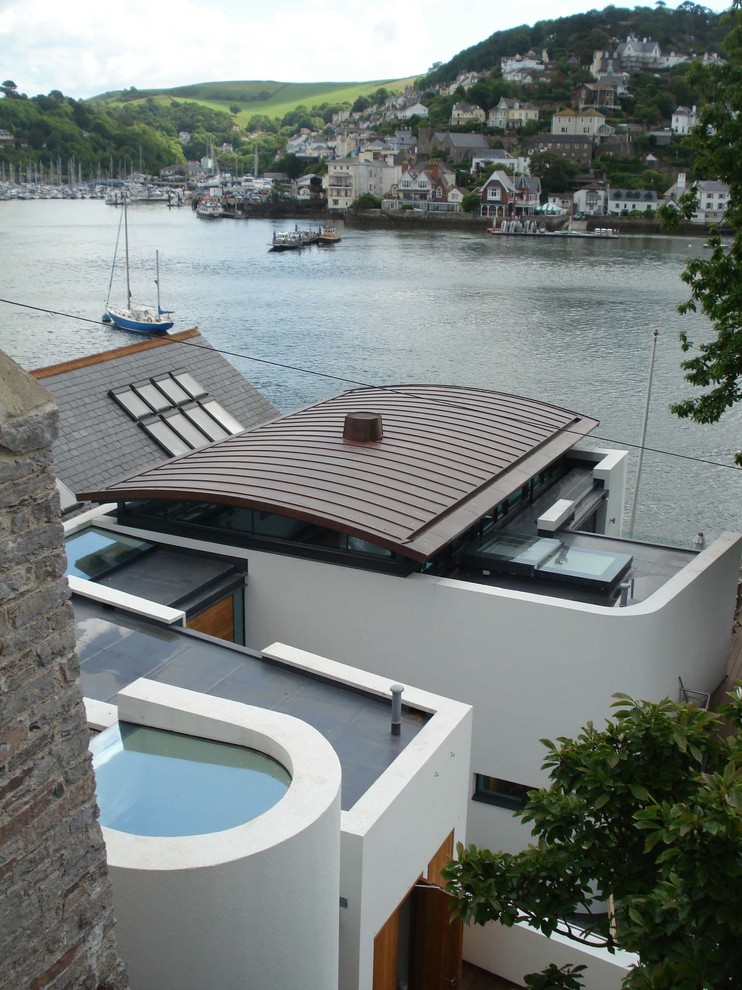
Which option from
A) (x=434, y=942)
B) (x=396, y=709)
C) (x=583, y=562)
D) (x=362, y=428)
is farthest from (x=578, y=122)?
(x=434, y=942)

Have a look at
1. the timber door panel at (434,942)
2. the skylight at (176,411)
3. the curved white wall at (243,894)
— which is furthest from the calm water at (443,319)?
the curved white wall at (243,894)

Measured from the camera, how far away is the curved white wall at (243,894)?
572 centimetres

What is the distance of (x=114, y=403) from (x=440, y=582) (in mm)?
8607

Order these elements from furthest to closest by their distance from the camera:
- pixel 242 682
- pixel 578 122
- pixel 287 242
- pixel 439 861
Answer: pixel 578 122
pixel 287 242
pixel 242 682
pixel 439 861

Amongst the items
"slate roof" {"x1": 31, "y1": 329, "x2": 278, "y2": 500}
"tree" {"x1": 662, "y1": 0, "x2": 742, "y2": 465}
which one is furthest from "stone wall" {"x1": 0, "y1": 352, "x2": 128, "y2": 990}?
"tree" {"x1": 662, "y1": 0, "x2": 742, "y2": 465}

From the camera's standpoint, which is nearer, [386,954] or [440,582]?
[386,954]

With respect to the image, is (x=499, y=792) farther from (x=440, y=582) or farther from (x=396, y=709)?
(x=396, y=709)

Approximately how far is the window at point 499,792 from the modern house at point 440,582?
0.02m

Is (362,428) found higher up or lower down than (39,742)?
lower down

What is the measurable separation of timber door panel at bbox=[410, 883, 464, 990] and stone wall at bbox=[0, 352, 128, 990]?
4.56 m

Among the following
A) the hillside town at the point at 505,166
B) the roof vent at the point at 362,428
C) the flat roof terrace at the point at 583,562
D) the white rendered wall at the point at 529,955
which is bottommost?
the white rendered wall at the point at 529,955

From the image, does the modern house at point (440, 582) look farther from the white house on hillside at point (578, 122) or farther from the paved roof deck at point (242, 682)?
the white house on hillside at point (578, 122)

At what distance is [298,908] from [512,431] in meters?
10.2

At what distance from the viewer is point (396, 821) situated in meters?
7.77
